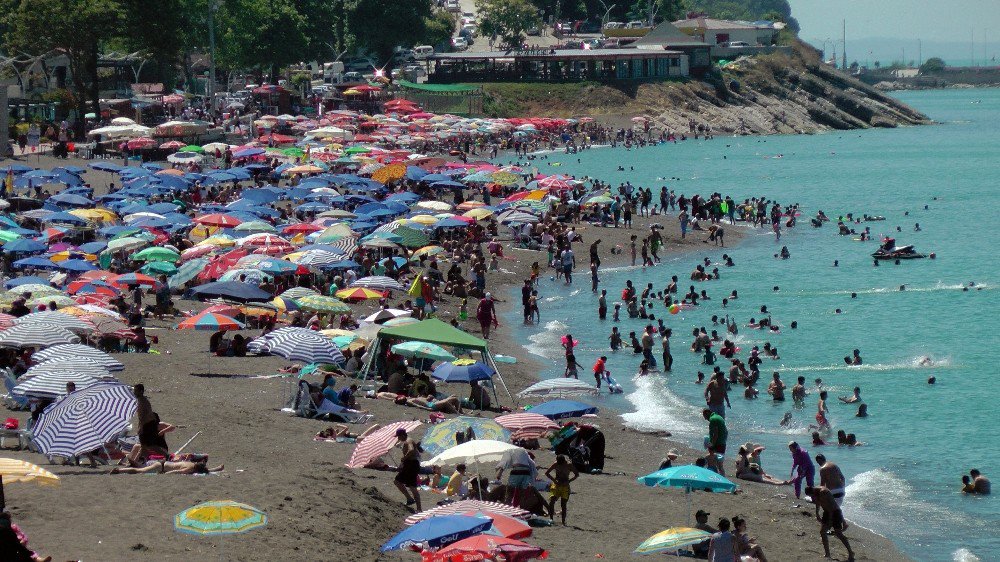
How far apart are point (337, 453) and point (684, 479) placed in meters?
5.03

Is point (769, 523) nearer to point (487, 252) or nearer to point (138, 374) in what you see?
point (138, 374)

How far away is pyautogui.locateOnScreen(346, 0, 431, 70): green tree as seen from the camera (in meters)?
111

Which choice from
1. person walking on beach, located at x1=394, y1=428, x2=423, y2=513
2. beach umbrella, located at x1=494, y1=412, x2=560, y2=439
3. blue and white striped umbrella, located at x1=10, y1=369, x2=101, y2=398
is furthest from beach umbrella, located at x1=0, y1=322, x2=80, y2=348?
person walking on beach, located at x1=394, y1=428, x2=423, y2=513

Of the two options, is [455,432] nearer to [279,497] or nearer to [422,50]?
[279,497]

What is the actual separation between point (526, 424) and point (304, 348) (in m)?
4.00

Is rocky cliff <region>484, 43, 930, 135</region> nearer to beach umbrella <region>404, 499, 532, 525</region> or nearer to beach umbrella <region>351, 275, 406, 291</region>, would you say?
beach umbrella <region>351, 275, 406, 291</region>

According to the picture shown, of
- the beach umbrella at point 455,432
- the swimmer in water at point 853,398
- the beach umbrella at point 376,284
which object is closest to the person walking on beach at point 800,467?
the beach umbrella at point 455,432

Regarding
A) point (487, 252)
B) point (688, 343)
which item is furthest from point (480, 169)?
point (688, 343)

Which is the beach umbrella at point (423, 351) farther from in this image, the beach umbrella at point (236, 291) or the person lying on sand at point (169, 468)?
the person lying on sand at point (169, 468)

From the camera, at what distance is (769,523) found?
55.6ft

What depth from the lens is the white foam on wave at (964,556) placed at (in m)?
16.6

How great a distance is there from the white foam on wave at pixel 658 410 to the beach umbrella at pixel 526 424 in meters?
4.78

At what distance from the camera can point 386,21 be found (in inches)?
4373

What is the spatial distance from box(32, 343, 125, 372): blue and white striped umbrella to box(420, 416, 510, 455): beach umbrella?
456 cm
